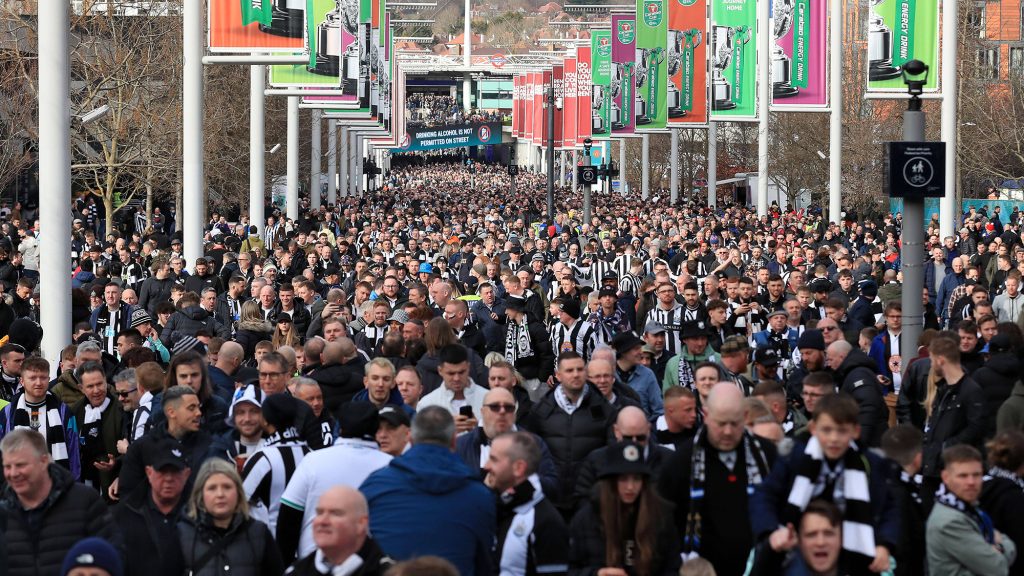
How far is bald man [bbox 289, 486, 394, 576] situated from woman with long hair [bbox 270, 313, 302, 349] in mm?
8229

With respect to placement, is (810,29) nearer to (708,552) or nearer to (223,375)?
(223,375)

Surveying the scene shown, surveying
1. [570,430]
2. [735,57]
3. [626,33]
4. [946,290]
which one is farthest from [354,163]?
[570,430]

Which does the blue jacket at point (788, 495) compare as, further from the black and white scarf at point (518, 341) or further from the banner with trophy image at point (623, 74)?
the banner with trophy image at point (623, 74)

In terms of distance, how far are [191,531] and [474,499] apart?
1234 millimetres

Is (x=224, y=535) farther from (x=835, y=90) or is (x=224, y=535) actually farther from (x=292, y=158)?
(x=292, y=158)

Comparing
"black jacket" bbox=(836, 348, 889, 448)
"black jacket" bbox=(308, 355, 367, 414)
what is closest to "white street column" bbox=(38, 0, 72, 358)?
"black jacket" bbox=(308, 355, 367, 414)

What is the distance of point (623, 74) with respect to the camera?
4906 centimetres

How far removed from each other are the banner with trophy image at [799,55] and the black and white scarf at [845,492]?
27.3 meters

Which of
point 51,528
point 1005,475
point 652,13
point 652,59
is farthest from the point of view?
point 652,13

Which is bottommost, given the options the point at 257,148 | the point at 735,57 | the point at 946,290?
the point at 946,290

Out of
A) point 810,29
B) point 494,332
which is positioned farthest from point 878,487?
point 810,29

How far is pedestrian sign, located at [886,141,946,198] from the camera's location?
12836 millimetres

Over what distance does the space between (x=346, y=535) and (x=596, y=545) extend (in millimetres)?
1399

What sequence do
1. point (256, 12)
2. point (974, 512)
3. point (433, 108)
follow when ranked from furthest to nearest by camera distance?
point (433, 108), point (256, 12), point (974, 512)
